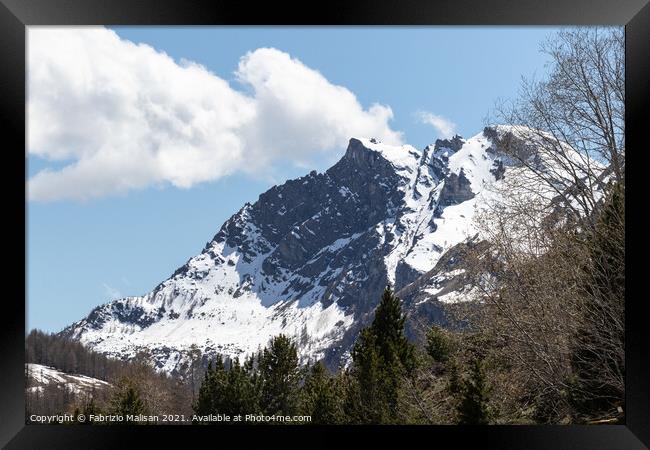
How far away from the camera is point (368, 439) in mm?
2689

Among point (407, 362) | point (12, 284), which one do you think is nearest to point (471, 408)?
point (407, 362)

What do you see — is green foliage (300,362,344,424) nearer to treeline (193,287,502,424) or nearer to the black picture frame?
treeline (193,287,502,424)

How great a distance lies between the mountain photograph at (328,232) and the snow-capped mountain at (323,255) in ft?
2.76

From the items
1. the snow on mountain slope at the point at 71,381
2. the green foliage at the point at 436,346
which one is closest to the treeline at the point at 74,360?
the snow on mountain slope at the point at 71,381

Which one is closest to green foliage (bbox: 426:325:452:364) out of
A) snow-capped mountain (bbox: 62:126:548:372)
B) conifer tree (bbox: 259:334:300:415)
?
conifer tree (bbox: 259:334:300:415)

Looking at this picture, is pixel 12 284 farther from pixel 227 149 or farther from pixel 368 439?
pixel 227 149

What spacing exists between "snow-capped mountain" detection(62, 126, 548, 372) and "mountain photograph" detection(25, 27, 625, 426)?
0.84 metres

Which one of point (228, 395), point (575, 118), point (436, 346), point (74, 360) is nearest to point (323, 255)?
point (74, 360)

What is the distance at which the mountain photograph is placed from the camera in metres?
6.93

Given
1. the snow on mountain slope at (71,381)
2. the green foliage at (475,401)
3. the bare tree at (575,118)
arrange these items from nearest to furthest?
the bare tree at (575,118) → the green foliage at (475,401) → the snow on mountain slope at (71,381)

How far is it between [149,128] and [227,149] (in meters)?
20.1

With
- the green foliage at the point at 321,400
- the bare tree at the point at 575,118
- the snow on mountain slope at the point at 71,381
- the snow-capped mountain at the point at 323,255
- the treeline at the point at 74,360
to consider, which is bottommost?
the green foliage at the point at 321,400
